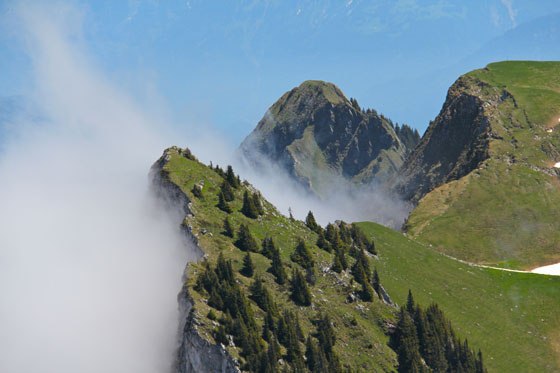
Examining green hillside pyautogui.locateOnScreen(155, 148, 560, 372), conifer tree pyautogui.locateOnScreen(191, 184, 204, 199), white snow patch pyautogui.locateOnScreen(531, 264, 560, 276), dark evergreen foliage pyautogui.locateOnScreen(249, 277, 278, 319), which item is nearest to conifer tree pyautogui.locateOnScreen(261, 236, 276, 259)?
green hillside pyautogui.locateOnScreen(155, 148, 560, 372)

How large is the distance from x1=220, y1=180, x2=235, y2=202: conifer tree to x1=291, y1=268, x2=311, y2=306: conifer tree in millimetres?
34560

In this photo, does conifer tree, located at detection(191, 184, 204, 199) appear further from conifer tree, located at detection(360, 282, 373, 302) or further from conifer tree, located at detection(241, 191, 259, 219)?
conifer tree, located at detection(360, 282, 373, 302)

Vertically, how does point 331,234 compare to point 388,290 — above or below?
above

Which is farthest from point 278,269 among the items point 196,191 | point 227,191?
point 196,191

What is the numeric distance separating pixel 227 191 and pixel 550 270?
106686 mm

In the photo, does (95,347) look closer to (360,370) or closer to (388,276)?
(360,370)

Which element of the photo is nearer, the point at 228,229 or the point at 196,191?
the point at 228,229

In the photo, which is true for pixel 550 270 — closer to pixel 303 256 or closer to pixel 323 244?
pixel 323 244

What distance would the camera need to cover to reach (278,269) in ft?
370

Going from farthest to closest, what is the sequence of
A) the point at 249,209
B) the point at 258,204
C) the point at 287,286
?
the point at 258,204
the point at 249,209
the point at 287,286

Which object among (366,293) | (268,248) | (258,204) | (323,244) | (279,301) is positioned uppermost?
(258,204)

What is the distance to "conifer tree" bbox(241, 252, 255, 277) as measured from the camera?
358 feet

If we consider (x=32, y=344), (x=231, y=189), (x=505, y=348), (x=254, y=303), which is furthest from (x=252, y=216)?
(x=505, y=348)

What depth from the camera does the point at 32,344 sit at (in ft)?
409
